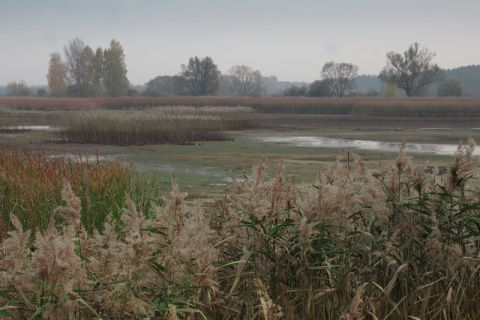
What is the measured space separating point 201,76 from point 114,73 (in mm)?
10772

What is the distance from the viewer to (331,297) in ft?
10.3

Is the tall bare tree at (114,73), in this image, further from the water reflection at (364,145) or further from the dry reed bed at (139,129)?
the water reflection at (364,145)

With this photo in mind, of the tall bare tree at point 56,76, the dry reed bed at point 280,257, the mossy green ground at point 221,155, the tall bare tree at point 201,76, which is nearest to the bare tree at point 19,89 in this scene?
the tall bare tree at point 56,76

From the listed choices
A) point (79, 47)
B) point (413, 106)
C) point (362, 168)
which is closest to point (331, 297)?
point (362, 168)

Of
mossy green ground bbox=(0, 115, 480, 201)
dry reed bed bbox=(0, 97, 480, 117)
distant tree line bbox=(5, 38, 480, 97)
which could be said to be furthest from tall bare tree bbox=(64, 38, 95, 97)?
mossy green ground bbox=(0, 115, 480, 201)

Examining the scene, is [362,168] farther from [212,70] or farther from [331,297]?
[212,70]

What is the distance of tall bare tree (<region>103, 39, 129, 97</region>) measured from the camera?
6538 centimetres

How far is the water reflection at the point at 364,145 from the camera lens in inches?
629

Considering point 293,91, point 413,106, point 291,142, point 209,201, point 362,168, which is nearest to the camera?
point 362,168

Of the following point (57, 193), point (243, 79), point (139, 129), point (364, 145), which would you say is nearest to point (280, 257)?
point (57, 193)

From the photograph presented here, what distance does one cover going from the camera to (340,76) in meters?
71.8

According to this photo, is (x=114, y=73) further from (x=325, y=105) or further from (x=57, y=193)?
(x=57, y=193)

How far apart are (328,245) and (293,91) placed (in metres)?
60.5

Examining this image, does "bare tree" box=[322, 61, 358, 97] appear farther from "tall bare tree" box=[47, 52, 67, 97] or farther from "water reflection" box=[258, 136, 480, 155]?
"water reflection" box=[258, 136, 480, 155]
